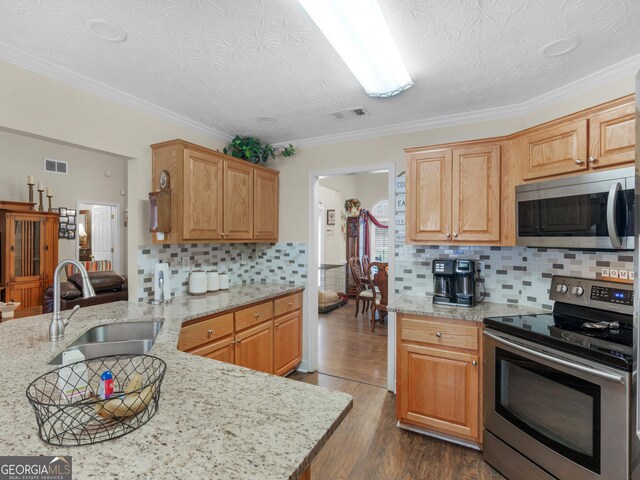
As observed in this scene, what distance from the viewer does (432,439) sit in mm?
2316

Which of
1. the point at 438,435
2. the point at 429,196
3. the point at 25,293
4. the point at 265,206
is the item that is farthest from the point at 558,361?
the point at 25,293

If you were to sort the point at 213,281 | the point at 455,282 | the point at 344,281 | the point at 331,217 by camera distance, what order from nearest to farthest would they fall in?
1. the point at 455,282
2. the point at 213,281
3. the point at 331,217
4. the point at 344,281

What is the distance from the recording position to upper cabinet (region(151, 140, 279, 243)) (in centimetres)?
248

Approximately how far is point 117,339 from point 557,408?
2527mm

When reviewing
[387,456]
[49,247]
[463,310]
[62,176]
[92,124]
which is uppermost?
[62,176]

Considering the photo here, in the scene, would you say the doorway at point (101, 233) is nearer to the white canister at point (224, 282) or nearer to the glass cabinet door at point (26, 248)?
the glass cabinet door at point (26, 248)

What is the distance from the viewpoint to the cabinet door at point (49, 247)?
5426mm

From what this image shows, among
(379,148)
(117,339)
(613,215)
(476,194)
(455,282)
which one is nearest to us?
(613,215)

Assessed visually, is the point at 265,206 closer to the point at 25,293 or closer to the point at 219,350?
the point at 219,350

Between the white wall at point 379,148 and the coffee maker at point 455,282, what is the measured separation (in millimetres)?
1012

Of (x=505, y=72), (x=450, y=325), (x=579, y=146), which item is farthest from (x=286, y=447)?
(x=505, y=72)

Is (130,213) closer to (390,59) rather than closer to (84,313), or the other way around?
(84,313)

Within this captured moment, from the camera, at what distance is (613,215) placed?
5.46ft

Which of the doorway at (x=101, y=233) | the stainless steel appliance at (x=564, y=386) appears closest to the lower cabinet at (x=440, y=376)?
the stainless steel appliance at (x=564, y=386)
